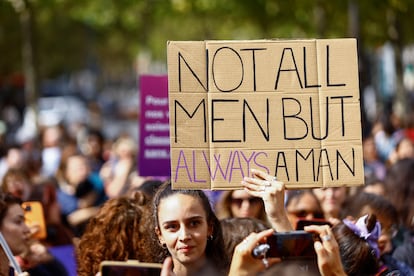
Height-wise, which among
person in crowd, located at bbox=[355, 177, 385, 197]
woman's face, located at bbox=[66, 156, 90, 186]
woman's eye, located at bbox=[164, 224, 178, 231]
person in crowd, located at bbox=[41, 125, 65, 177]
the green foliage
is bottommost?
woman's eye, located at bbox=[164, 224, 178, 231]

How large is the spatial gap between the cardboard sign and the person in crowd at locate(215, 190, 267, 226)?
294 cm

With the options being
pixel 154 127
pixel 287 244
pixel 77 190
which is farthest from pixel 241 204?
pixel 287 244

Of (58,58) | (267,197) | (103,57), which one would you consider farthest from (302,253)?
(103,57)

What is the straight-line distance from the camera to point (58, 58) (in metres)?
47.9

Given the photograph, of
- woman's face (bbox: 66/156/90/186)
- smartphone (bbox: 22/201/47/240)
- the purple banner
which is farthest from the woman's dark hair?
woman's face (bbox: 66/156/90/186)

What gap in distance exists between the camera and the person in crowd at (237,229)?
6.29m

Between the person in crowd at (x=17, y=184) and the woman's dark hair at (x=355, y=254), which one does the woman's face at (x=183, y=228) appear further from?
the person in crowd at (x=17, y=184)

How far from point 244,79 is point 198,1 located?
21941 millimetres

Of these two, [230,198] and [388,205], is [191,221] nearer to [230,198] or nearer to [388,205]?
[388,205]

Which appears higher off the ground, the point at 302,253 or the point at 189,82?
the point at 189,82

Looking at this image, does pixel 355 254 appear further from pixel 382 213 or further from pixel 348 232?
pixel 382 213

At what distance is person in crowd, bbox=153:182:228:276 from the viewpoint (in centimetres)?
530

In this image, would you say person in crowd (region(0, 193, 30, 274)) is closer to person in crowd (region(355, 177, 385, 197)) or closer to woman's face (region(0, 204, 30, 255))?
woman's face (region(0, 204, 30, 255))

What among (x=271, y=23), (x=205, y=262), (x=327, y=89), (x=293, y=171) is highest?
(x=271, y=23)
